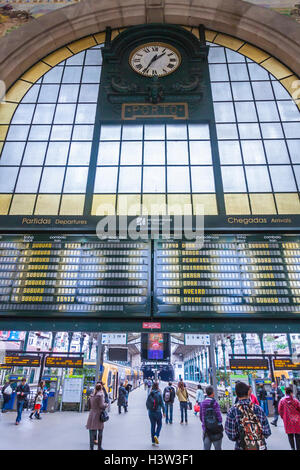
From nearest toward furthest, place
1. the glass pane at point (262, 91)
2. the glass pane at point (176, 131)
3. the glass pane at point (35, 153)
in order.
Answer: the glass pane at point (35, 153) < the glass pane at point (176, 131) < the glass pane at point (262, 91)

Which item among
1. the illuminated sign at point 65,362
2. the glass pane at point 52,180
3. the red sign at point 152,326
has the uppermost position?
the glass pane at point 52,180

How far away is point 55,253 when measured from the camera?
6516 mm

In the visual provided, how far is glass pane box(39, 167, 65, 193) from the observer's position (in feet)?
25.9

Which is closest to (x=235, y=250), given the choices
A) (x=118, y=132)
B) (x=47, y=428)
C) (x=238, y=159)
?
(x=238, y=159)

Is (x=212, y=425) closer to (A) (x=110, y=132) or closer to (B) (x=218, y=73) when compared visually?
(A) (x=110, y=132)

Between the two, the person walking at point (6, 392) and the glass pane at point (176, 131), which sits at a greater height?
the glass pane at point (176, 131)

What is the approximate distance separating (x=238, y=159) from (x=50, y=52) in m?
7.97

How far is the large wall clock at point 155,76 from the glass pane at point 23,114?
2267 mm

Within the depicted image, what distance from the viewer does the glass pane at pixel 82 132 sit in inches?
345

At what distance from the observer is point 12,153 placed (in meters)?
8.52

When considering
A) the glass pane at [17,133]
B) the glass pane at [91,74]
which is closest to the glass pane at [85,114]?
the glass pane at [91,74]

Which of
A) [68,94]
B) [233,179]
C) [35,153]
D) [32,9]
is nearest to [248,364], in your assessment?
[233,179]

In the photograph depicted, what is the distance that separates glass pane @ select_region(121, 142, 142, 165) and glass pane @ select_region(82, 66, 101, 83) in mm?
3077

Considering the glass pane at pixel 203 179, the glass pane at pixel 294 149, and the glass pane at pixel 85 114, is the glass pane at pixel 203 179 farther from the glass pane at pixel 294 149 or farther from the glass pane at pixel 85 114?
the glass pane at pixel 85 114
